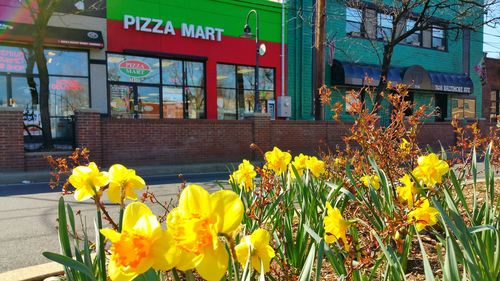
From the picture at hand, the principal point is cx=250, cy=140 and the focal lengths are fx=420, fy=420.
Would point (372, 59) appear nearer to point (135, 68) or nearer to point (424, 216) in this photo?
point (135, 68)

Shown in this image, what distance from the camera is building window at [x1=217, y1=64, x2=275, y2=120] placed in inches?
705

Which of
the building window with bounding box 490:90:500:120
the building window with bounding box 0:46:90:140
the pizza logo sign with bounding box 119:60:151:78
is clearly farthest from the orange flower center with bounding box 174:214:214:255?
the building window with bounding box 490:90:500:120

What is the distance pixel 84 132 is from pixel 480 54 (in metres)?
24.1

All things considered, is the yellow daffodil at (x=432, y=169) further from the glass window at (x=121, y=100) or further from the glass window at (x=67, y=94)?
the glass window at (x=121, y=100)

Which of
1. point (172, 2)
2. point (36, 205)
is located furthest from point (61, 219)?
point (172, 2)

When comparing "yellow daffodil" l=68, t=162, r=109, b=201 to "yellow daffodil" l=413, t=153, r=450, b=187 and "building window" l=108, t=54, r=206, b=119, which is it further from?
"building window" l=108, t=54, r=206, b=119

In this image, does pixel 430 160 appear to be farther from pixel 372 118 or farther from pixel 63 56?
pixel 63 56

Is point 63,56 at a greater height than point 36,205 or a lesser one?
greater

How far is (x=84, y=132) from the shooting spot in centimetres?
1249

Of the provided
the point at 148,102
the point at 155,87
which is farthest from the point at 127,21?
the point at 148,102

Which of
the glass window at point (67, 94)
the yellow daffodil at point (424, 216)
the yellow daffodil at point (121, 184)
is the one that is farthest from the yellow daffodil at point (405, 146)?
the glass window at point (67, 94)

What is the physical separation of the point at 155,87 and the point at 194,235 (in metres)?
16.0

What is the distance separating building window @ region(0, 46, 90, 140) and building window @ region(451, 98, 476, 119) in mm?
20233

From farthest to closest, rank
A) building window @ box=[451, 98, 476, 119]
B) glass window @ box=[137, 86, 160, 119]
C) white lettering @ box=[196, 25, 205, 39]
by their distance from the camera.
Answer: building window @ box=[451, 98, 476, 119]
white lettering @ box=[196, 25, 205, 39]
glass window @ box=[137, 86, 160, 119]
